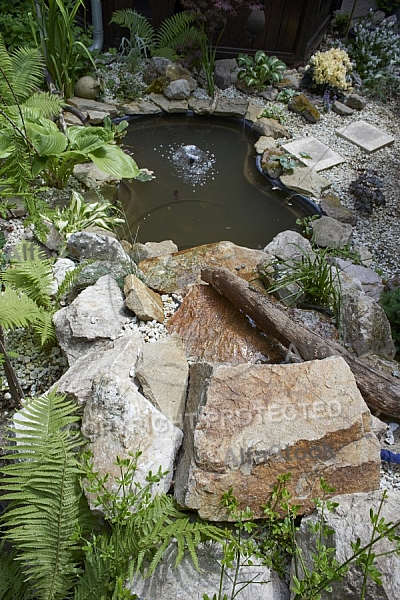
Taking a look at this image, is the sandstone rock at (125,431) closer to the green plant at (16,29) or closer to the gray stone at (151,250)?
the gray stone at (151,250)

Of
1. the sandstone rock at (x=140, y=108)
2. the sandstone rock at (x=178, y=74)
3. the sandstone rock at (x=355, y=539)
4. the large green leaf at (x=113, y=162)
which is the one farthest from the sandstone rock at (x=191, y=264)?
the sandstone rock at (x=178, y=74)

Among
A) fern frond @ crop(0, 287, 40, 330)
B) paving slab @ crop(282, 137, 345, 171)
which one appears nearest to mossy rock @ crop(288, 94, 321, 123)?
paving slab @ crop(282, 137, 345, 171)

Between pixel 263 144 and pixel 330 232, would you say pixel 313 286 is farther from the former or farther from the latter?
pixel 263 144

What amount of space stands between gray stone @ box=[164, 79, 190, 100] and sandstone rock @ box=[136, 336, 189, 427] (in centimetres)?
425

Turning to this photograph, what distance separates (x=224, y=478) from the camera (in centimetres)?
183

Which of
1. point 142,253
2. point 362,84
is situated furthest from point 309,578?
point 362,84

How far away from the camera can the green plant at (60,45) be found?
4559mm

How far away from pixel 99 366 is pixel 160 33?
5.40 meters

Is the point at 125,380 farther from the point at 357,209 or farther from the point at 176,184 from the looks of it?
the point at 357,209

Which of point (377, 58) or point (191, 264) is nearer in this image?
point (191, 264)

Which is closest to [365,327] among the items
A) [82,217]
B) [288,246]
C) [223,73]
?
[288,246]

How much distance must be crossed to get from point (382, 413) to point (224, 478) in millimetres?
973

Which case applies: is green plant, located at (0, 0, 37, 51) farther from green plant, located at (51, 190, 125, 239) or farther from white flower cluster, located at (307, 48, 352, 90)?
white flower cluster, located at (307, 48, 352, 90)

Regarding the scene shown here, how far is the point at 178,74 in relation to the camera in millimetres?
5875
